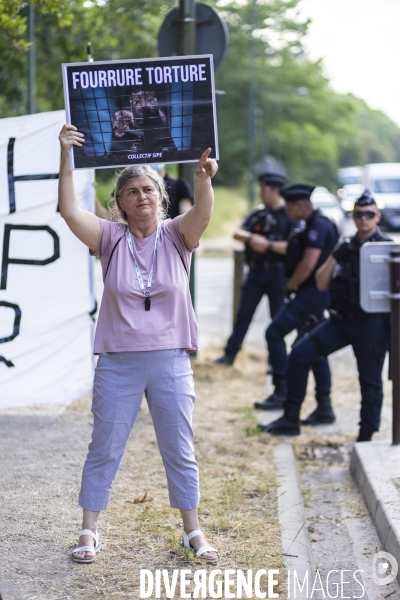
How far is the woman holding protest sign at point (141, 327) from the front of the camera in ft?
13.0

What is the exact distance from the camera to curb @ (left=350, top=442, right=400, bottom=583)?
446cm

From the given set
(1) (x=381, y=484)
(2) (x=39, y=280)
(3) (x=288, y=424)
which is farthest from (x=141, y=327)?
(3) (x=288, y=424)

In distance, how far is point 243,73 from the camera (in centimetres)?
5347

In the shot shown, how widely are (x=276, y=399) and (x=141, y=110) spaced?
3.86m

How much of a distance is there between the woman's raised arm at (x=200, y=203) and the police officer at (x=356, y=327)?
7.25 feet

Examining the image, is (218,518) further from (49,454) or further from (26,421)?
(26,421)

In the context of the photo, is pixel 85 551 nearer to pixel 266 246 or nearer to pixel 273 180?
pixel 266 246

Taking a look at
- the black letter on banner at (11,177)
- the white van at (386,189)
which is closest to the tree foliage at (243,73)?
the black letter on banner at (11,177)

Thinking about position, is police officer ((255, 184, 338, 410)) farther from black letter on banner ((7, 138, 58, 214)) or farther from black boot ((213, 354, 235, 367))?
black letter on banner ((7, 138, 58, 214))

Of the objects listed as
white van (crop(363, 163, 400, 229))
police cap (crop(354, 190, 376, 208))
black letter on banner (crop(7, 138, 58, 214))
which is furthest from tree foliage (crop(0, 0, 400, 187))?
white van (crop(363, 163, 400, 229))

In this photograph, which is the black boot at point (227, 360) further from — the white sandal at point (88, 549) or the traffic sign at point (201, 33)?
the white sandal at point (88, 549)

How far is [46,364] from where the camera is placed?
5.82 m

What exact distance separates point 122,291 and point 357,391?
16.3ft

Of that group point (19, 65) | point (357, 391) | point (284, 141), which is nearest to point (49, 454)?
point (357, 391)
